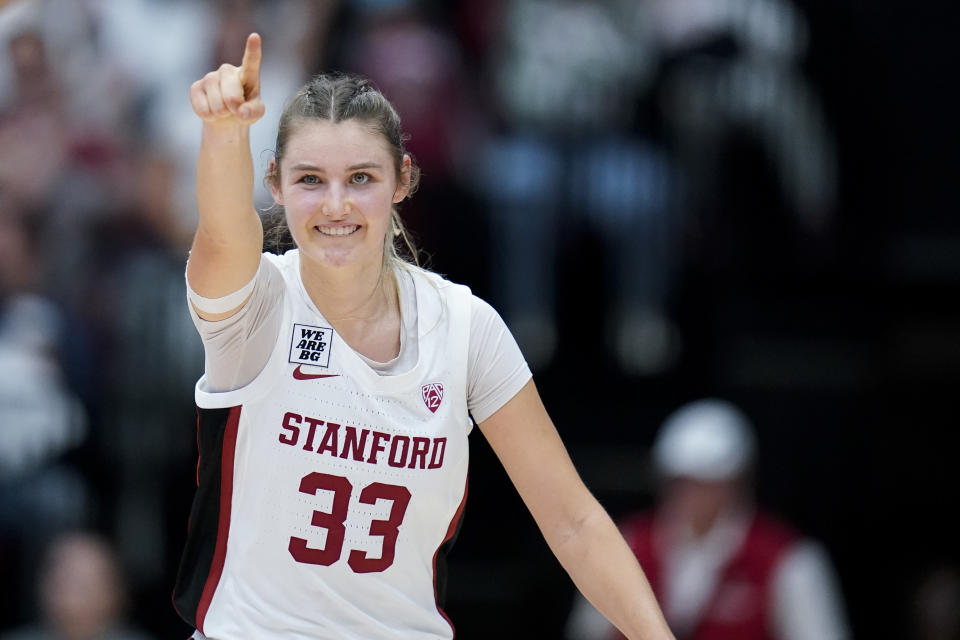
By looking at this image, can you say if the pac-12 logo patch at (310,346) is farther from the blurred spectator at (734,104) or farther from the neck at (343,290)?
the blurred spectator at (734,104)

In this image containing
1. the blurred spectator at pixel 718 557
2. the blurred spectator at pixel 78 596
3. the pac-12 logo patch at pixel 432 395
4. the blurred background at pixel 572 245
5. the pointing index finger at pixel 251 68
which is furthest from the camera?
the blurred background at pixel 572 245

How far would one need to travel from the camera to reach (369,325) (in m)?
3.21

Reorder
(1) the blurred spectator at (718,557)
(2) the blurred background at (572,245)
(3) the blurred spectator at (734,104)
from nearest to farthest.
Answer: (1) the blurred spectator at (718,557), (2) the blurred background at (572,245), (3) the blurred spectator at (734,104)

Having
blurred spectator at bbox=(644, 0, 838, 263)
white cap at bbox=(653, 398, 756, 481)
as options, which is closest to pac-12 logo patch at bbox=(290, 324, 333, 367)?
white cap at bbox=(653, 398, 756, 481)

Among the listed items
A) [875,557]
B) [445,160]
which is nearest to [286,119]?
[445,160]

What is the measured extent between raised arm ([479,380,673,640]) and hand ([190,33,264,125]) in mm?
955

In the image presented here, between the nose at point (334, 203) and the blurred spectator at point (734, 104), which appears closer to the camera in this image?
the nose at point (334, 203)

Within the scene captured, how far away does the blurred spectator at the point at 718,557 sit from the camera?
6059 millimetres

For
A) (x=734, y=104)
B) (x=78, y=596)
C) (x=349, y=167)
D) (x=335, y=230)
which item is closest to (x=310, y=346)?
(x=335, y=230)

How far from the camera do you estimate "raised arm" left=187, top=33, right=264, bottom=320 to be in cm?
269

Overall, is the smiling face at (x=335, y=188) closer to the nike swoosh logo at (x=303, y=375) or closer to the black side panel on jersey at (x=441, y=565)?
the nike swoosh logo at (x=303, y=375)

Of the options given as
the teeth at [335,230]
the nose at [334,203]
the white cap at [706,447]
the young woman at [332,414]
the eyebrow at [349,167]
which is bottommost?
the white cap at [706,447]

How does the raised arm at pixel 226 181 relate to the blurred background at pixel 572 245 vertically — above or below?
above

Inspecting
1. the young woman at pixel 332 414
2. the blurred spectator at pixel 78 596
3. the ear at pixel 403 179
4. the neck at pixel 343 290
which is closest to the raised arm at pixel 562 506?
the young woman at pixel 332 414
